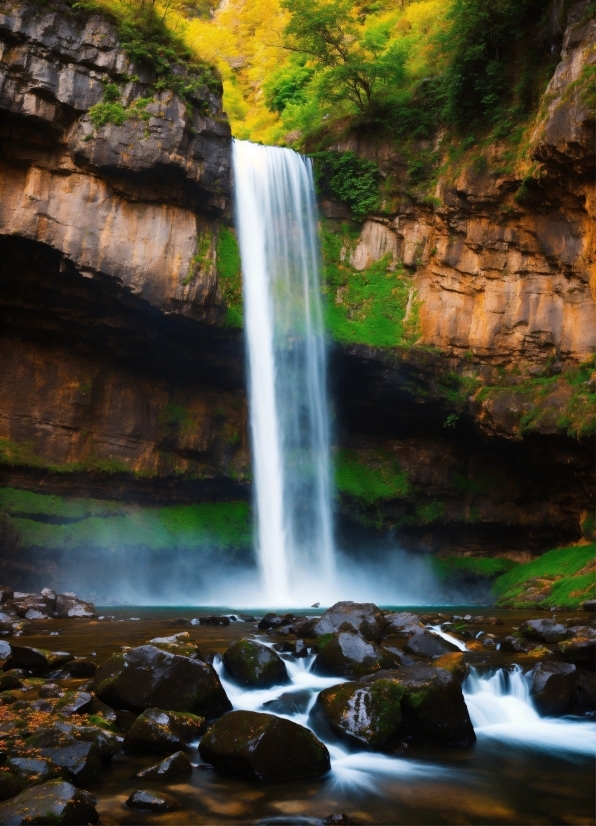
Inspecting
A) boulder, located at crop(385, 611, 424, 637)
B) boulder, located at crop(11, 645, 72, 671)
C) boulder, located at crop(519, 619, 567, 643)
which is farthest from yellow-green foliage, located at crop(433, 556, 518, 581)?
boulder, located at crop(11, 645, 72, 671)

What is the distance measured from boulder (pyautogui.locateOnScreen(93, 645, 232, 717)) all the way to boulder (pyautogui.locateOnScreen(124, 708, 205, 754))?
47 cm

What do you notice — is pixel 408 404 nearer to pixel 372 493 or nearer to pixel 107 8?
pixel 372 493

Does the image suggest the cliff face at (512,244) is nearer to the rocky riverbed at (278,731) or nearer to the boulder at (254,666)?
the rocky riverbed at (278,731)

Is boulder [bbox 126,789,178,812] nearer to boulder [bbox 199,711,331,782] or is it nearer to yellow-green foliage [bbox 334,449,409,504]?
boulder [bbox 199,711,331,782]

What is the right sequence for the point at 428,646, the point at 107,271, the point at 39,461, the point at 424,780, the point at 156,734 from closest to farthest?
1. the point at 424,780
2. the point at 156,734
3. the point at 428,646
4. the point at 107,271
5. the point at 39,461

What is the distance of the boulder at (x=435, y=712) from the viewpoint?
22.9 ft

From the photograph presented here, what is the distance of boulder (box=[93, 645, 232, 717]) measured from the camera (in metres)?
6.93

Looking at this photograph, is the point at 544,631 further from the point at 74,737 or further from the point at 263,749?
the point at 74,737

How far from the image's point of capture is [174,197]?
21.3 metres

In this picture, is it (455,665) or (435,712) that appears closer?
(435,712)

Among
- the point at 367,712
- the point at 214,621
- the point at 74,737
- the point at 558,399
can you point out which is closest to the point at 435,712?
the point at 367,712

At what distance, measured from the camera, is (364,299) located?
1011 inches

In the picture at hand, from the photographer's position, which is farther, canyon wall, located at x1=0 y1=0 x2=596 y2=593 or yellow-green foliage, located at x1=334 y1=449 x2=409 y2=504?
yellow-green foliage, located at x1=334 y1=449 x2=409 y2=504

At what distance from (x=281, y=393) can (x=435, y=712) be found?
17335 millimetres
